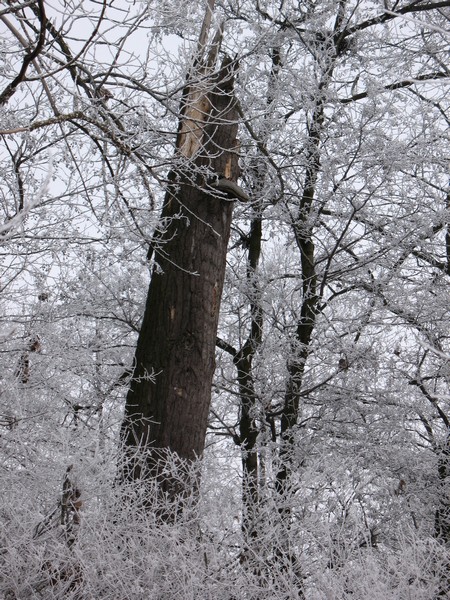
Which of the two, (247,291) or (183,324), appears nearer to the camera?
(183,324)

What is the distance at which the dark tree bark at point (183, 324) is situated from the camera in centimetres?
581

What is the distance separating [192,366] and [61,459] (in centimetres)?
132

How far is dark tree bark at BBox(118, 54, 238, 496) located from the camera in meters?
5.81

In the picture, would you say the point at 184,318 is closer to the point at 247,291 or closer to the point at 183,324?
the point at 183,324

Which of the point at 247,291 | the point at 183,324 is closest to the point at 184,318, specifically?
the point at 183,324

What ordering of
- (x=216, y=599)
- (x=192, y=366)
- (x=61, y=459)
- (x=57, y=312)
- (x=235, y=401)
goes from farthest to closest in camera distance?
(x=235, y=401)
(x=57, y=312)
(x=192, y=366)
(x=61, y=459)
(x=216, y=599)

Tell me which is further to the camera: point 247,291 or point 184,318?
point 247,291

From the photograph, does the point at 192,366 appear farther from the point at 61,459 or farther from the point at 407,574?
the point at 407,574

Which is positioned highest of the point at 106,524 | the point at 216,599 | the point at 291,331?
the point at 291,331

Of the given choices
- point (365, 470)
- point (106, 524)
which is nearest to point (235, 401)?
point (365, 470)

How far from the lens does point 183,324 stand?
603cm

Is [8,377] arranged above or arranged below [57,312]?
below

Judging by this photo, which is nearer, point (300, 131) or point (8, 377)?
point (8, 377)

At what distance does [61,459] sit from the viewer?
4953mm
